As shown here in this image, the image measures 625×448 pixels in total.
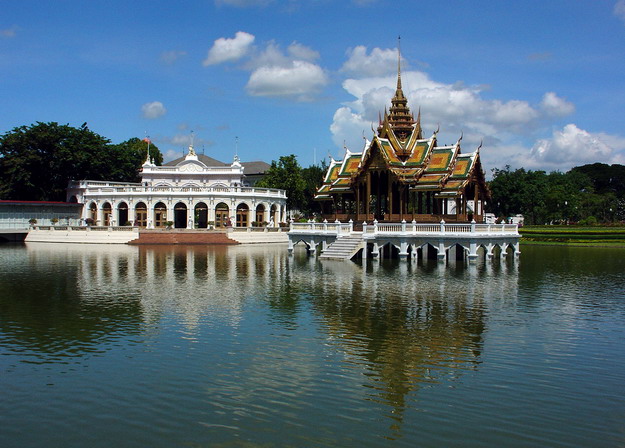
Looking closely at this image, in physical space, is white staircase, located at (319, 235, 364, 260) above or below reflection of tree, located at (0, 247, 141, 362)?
above

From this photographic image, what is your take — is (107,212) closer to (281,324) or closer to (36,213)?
(36,213)

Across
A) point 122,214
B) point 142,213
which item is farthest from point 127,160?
point 142,213

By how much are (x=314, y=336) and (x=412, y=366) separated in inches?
129

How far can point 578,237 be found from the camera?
56.3 meters

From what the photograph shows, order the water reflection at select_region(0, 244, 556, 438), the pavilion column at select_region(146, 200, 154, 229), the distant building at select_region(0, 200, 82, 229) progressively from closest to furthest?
the water reflection at select_region(0, 244, 556, 438), the distant building at select_region(0, 200, 82, 229), the pavilion column at select_region(146, 200, 154, 229)

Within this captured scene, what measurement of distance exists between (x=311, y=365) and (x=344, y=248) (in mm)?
23475

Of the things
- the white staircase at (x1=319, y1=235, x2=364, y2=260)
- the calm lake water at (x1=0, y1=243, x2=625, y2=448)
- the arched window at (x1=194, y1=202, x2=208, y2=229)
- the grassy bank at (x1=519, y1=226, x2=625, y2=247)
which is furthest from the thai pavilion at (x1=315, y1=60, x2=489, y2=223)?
the arched window at (x1=194, y1=202, x2=208, y2=229)

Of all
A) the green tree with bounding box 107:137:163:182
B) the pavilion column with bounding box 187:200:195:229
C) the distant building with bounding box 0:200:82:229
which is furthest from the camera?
the green tree with bounding box 107:137:163:182

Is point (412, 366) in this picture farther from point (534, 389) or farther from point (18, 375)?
point (18, 375)

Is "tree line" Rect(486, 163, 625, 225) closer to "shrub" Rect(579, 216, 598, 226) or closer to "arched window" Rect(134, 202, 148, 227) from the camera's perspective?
"shrub" Rect(579, 216, 598, 226)

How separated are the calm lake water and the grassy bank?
3436 centimetres

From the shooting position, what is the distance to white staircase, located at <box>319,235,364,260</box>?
114 ft

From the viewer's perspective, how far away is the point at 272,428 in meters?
8.84

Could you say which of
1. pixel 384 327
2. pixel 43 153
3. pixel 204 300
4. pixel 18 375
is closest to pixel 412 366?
pixel 384 327
